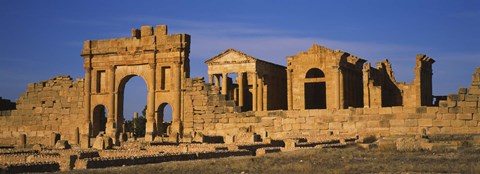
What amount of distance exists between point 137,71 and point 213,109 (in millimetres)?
9091

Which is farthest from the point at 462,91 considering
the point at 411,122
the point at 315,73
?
the point at 315,73

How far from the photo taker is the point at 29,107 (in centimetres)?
3762

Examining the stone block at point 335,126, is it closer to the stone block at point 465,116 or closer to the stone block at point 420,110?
the stone block at point 420,110

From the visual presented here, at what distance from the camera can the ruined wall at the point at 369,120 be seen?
84.4ft

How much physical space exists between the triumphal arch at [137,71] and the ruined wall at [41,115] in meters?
1.37

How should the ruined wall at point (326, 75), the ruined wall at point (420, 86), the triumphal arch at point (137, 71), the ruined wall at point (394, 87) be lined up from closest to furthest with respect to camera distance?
the triumphal arch at point (137, 71) < the ruined wall at point (394, 87) < the ruined wall at point (326, 75) < the ruined wall at point (420, 86)

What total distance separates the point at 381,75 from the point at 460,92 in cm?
2691

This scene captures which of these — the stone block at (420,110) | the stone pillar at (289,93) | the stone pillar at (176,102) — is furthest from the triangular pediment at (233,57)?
the stone block at (420,110)

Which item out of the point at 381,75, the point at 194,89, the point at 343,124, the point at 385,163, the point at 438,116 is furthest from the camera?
the point at 381,75

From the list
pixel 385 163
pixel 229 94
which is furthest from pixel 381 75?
pixel 385 163

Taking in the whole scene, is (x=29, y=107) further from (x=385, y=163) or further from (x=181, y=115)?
(x=385, y=163)

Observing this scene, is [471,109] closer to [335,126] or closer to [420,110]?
[420,110]

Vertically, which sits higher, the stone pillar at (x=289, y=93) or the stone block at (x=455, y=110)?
the stone pillar at (x=289, y=93)

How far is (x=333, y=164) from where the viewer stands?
1406 cm
